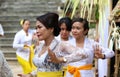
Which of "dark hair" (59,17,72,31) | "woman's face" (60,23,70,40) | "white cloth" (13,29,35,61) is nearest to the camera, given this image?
"dark hair" (59,17,72,31)

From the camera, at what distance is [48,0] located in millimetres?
17094

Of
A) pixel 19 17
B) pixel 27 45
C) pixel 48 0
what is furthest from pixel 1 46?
pixel 27 45

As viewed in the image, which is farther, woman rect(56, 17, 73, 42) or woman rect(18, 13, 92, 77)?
woman rect(56, 17, 73, 42)

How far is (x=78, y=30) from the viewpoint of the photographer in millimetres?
5363

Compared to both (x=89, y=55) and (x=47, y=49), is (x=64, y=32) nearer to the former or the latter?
(x=89, y=55)

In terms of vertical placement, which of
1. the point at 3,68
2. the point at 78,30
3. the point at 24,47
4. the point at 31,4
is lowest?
the point at 24,47

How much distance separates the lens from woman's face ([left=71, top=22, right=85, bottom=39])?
536 cm

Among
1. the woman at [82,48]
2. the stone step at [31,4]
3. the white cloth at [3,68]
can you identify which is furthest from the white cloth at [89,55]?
the stone step at [31,4]

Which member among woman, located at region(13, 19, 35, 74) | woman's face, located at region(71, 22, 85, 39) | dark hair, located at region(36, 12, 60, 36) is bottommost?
woman, located at region(13, 19, 35, 74)

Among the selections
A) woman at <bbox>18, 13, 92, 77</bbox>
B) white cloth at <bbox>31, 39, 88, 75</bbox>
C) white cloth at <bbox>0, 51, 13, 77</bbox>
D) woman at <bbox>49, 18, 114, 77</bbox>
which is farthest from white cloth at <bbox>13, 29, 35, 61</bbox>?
white cloth at <bbox>0, 51, 13, 77</bbox>

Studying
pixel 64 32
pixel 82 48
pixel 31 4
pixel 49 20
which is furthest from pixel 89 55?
pixel 31 4

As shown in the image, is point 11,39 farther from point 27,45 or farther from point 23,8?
point 27,45

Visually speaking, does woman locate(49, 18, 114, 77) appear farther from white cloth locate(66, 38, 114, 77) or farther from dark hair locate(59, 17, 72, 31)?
dark hair locate(59, 17, 72, 31)

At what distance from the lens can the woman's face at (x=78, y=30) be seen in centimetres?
536
